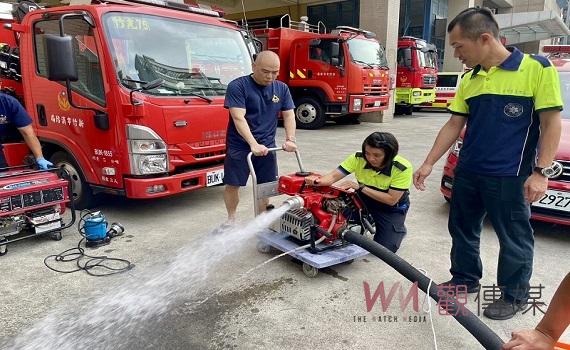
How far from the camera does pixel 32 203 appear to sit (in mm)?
3793

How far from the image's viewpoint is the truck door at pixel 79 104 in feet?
13.6

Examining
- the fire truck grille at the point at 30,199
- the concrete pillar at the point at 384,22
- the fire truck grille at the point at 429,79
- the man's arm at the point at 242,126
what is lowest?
the fire truck grille at the point at 30,199

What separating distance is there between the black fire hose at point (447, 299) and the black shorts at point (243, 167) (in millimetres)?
1242

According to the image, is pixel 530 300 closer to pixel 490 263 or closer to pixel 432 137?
→ pixel 490 263

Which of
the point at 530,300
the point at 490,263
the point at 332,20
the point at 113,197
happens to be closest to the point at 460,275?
the point at 530,300

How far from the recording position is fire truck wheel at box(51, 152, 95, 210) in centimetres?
466

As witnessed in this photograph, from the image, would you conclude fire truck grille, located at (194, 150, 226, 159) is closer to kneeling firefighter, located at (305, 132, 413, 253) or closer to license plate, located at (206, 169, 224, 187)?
license plate, located at (206, 169, 224, 187)

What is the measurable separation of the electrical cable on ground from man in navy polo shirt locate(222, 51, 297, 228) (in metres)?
1.08

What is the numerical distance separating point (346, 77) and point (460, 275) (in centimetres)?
897

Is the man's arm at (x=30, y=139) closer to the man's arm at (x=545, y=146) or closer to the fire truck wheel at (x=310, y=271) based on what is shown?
the fire truck wheel at (x=310, y=271)

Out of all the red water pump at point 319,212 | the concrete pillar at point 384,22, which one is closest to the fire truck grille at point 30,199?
the red water pump at point 319,212

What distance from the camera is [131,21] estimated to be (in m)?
4.25

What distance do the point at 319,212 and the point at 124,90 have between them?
7.45 ft

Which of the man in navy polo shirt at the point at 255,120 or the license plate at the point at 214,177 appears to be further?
the license plate at the point at 214,177
